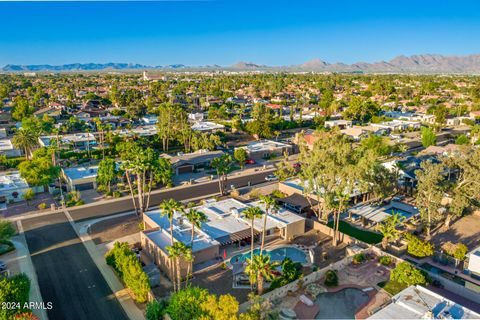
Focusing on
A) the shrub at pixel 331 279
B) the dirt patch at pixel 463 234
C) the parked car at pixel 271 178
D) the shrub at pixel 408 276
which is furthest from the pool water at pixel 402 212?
the parked car at pixel 271 178

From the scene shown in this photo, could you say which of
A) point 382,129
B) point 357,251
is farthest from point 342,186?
point 382,129

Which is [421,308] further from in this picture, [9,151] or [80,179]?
[9,151]

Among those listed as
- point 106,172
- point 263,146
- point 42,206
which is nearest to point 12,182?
point 42,206

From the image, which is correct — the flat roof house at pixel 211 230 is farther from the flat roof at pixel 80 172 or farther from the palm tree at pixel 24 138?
the palm tree at pixel 24 138

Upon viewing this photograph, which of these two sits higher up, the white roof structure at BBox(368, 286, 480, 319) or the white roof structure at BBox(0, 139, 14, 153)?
the white roof structure at BBox(0, 139, 14, 153)

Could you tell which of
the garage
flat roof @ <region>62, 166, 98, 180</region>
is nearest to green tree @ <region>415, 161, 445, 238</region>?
flat roof @ <region>62, 166, 98, 180</region>

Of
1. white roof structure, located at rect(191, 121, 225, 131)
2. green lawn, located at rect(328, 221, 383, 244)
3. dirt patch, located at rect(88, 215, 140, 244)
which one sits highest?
white roof structure, located at rect(191, 121, 225, 131)

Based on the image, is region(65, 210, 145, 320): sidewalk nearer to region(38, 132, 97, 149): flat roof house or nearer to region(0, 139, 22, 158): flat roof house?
region(38, 132, 97, 149): flat roof house

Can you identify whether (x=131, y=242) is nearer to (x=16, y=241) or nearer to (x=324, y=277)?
(x=16, y=241)
